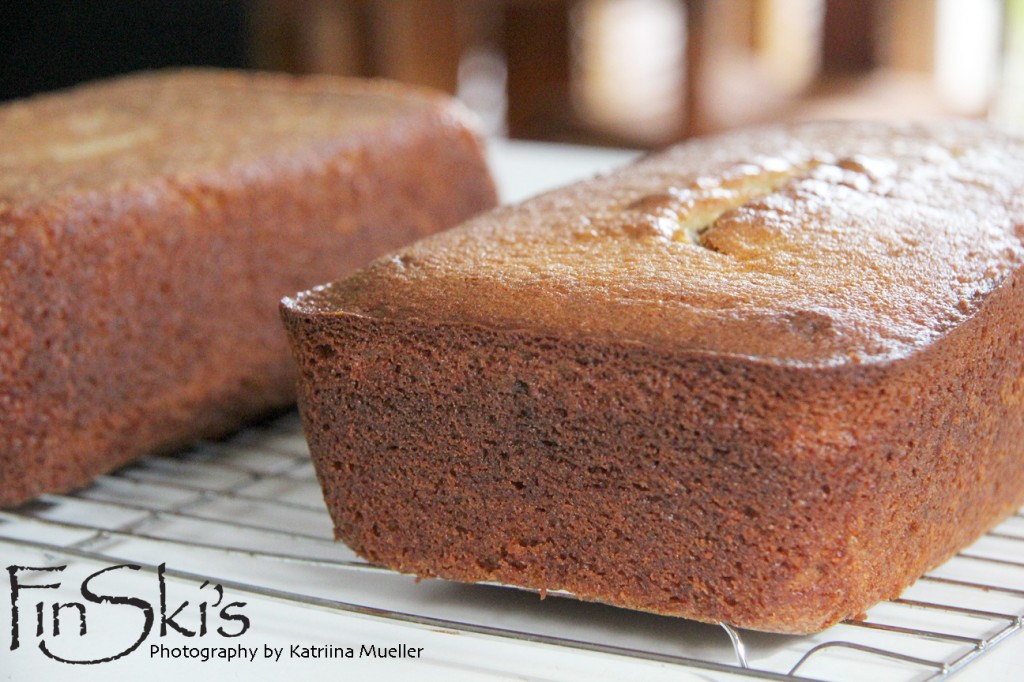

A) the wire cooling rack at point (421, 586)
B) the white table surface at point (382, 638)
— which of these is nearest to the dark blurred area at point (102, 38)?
the wire cooling rack at point (421, 586)

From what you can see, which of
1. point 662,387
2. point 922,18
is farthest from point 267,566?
point 922,18

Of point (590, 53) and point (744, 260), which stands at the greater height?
Result: point (744, 260)

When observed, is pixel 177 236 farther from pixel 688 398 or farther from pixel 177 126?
pixel 688 398

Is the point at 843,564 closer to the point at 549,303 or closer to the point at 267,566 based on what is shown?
the point at 549,303

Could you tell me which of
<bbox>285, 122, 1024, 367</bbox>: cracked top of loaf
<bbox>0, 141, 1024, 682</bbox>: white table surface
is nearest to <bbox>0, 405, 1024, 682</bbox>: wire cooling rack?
<bbox>0, 141, 1024, 682</bbox>: white table surface

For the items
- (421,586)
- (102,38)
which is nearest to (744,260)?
(421,586)

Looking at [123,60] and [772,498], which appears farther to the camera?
[123,60]

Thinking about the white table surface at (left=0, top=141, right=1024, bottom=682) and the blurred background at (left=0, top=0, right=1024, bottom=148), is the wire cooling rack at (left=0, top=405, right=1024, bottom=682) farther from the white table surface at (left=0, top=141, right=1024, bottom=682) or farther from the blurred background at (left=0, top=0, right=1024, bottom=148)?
the blurred background at (left=0, top=0, right=1024, bottom=148)
